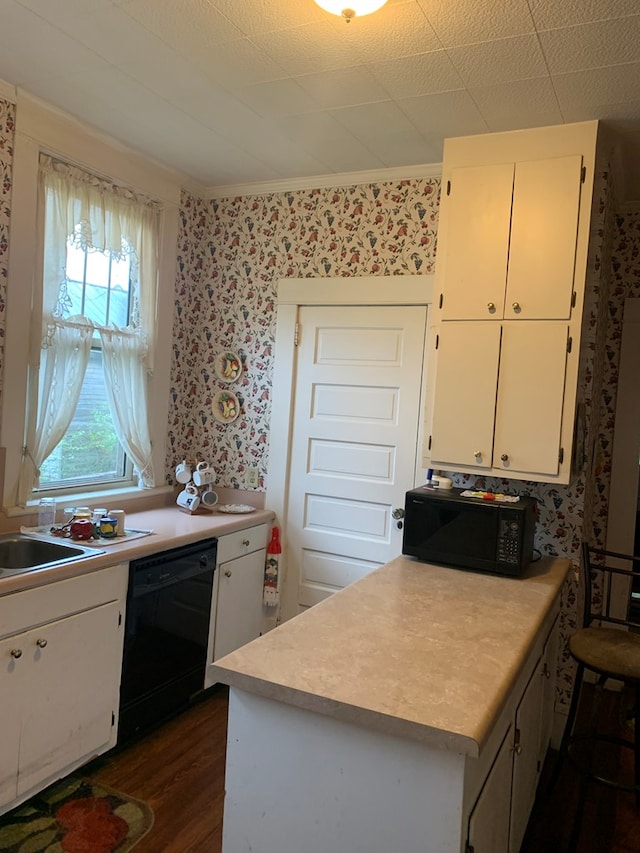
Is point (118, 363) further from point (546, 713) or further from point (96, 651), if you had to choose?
point (546, 713)

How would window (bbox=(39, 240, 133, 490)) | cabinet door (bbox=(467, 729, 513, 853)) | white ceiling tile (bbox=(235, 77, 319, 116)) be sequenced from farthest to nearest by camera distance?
window (bbox=(39, 240, 133, 490))
white ceiling tile (bbox=(235, 77, 319, 116))
cabinet door (bbox=(467, 729, 513, 853))

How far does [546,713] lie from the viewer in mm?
2678

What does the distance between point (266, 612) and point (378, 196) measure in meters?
2.35

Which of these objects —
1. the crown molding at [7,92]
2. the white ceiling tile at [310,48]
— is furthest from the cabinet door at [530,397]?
the crown molding at [7,92]

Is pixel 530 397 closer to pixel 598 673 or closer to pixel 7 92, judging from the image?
pixel 598 673

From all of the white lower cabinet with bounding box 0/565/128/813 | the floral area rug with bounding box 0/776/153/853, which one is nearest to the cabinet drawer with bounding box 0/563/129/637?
the white lower cabinet with bounding box 0/565/128/813

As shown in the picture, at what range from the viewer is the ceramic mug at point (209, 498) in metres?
3.47

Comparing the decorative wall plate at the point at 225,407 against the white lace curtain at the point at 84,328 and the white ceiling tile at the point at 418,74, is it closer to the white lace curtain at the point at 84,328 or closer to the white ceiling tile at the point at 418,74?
the white lace curtain at the point at 84,328

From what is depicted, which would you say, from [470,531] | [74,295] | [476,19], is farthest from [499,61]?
[74,295]

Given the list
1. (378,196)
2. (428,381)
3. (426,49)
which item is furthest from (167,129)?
(428,381)

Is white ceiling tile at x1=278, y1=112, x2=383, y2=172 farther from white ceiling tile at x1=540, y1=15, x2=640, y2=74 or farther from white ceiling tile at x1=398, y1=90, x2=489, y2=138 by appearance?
white ceiling tile at x1=540, y1=15, x2=640, y2=74

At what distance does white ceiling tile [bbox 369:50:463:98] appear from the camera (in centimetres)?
215

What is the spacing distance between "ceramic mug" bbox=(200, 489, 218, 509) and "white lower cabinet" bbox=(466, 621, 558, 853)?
6.00 ft

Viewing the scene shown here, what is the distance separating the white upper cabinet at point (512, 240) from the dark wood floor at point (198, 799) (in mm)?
1940
